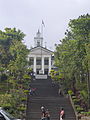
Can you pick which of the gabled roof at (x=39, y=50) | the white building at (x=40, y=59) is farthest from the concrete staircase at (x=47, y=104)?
the white building at (x=40, y=59)

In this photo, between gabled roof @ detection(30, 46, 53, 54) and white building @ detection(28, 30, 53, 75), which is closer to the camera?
gabled roof @ detection(30, 46, 53, 54)

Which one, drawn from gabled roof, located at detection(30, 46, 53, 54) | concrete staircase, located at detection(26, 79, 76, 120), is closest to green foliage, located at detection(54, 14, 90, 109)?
concrete staircase, located at detection(26, 79, 76, 120)

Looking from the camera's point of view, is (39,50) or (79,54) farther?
(39,50)

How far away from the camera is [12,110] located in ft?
67.9

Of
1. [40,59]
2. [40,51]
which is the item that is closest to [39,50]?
[40,51]

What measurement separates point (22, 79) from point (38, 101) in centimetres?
857

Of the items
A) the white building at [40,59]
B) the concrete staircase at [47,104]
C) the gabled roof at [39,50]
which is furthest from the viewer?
the white building at [40,59]

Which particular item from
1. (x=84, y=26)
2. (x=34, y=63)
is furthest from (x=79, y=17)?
(x=34, y=63)

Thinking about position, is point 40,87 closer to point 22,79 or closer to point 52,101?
point 22,79

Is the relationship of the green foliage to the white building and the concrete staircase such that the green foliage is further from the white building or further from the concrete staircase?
the white building

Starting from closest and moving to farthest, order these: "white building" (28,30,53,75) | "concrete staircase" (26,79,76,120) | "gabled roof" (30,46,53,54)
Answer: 1. "concrete staircase" (26,79,76,120)
2. "gabled roof" (30,46,53,54)
3. "white building" (28,30,53,75)

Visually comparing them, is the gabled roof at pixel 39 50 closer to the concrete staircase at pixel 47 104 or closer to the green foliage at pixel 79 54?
the concrete staircase at pixel 47 104

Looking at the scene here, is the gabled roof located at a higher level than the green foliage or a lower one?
higher

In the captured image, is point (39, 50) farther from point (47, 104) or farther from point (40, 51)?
point (47, 104)
